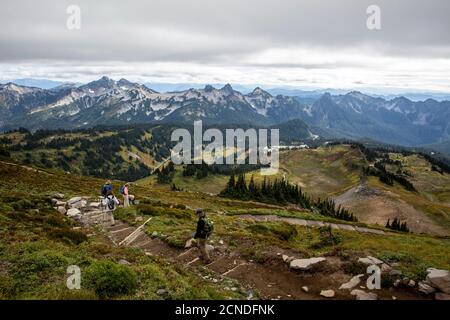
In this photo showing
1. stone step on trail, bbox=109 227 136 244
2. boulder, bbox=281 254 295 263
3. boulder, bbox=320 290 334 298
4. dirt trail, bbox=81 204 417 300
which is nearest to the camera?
boulder, bbox=320 290 334 298

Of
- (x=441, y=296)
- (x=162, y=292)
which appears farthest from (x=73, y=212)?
(x=441, y=296)

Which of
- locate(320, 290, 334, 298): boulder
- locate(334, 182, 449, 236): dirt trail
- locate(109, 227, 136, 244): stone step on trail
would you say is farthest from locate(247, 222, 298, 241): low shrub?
locate(334, 182, 449, 236): dirt trail

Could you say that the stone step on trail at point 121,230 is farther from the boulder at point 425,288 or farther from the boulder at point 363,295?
the boulder at point 425,288

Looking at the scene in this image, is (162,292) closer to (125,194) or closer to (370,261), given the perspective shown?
(370,261)

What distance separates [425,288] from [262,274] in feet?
29.3

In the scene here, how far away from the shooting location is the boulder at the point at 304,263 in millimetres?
22750

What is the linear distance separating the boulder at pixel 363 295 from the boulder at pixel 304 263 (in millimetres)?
3725

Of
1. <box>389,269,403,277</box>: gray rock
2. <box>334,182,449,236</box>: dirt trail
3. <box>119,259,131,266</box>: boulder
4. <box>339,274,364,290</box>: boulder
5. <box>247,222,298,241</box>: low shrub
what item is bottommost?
<box>334,182,449,236</box>: dirt trail

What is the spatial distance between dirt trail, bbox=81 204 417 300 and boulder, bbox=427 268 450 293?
66.5 inches

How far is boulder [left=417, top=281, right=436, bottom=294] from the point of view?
773 inches

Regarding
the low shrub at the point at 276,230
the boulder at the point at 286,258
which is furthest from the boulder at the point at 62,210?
the boulder at the point at 286,258

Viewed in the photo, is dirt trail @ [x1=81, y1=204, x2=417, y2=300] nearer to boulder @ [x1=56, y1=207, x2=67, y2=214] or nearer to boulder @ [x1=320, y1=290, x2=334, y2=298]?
boulder @ [x1=320, y1=290, x2=334, y2=298]

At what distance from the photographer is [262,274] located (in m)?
22.9
